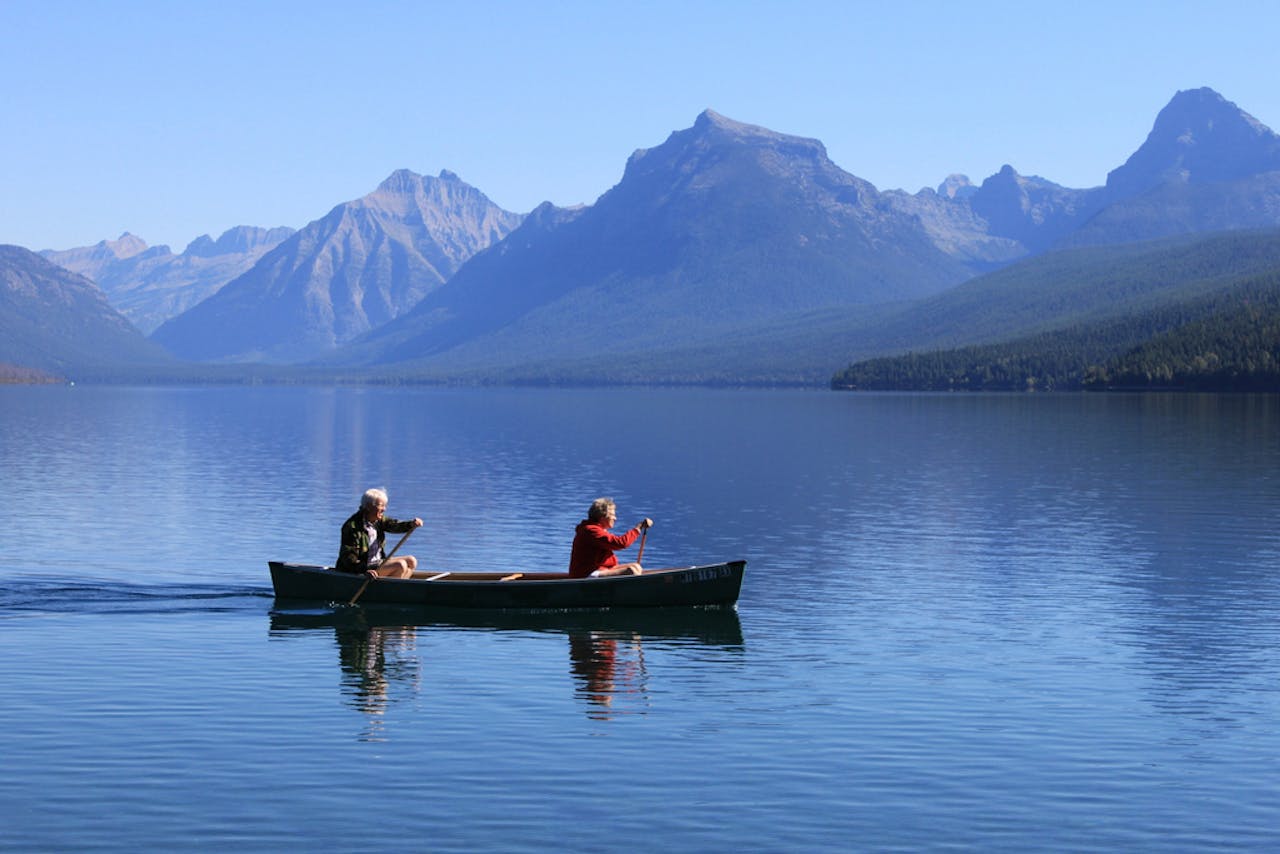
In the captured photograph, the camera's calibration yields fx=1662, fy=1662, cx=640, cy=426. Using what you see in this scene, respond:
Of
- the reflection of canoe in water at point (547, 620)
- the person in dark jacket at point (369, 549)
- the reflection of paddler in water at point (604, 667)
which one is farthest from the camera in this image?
the person in dark jacket at point (369, 549)

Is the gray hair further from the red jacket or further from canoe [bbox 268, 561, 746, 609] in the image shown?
canoe [bbox 268, 561, 746, 609]

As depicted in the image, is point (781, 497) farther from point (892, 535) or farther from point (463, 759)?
point (463, 759)

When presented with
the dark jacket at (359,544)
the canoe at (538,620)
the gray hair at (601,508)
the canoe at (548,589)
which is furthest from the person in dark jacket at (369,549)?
the gray hair at (601,508)

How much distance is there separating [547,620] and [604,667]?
6.34m

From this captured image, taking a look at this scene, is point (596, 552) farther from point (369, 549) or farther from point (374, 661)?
point (374, 661)

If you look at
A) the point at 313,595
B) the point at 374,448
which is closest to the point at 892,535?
the point at 313,595

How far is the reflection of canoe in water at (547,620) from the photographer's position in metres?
38.5

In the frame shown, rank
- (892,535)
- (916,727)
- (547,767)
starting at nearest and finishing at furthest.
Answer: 1. (547,767)
2. (916,727)
3. (892,535)

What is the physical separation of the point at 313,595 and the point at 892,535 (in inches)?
1010

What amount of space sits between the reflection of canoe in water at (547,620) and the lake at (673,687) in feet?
0.60

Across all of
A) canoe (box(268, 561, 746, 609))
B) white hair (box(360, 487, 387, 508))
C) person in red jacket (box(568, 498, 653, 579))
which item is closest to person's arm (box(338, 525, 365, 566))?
canoe (box(268, 561, 746, 609))

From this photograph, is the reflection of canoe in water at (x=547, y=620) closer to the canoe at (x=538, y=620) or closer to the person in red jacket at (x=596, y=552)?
the canoe at (x=538, y=620)

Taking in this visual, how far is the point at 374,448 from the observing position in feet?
414

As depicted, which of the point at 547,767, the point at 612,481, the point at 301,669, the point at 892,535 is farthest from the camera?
the point at 612,481
